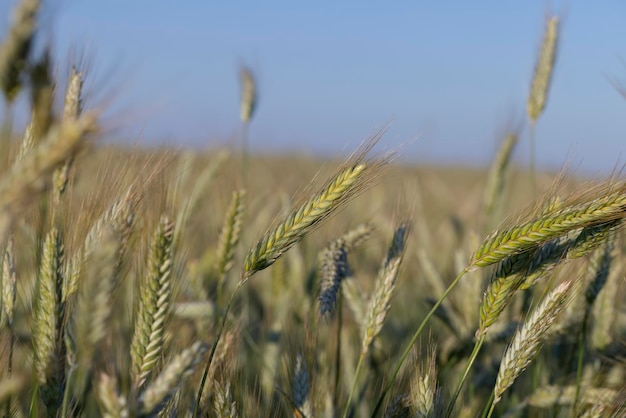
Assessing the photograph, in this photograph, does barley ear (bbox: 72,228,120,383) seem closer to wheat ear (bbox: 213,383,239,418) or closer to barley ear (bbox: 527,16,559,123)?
wheat ear (bbox: 213,383,239,418)

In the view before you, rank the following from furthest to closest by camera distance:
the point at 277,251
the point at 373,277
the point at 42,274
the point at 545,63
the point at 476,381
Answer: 1. the point at 373,277
2. the point at 545,63
3. the point at 476,381
4. the point at 277,251
5. the point at 42,274

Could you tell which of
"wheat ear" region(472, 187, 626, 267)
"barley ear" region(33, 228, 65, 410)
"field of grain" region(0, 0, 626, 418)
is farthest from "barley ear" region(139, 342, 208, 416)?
"wheat ear" region(472, 187, 626, 267)

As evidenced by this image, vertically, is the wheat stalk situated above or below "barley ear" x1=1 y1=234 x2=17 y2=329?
above

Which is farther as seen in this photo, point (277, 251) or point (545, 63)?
point (545, 63)

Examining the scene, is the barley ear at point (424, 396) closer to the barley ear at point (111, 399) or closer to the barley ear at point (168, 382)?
the barley ear at point (168, 382)

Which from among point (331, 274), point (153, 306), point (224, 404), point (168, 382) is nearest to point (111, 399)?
point (168, 382)

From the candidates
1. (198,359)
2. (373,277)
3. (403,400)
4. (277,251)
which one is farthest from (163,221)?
(373,277)

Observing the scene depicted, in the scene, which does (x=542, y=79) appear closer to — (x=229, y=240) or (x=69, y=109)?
Answer: (x=229, y=240)

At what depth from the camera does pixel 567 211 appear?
4.43 feet

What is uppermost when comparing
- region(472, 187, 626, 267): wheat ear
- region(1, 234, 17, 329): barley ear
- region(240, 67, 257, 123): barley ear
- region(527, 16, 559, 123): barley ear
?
region(527, 16, 559, 123): barley ear

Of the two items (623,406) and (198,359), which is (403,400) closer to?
(623,406)

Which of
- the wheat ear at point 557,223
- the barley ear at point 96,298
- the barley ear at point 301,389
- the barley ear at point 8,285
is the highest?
the wheat ear at point 557,223

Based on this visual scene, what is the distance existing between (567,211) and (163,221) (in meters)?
0.80

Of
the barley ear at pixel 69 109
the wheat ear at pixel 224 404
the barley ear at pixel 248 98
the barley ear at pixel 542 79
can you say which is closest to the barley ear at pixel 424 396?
the wheat ear at pixel 224 404
